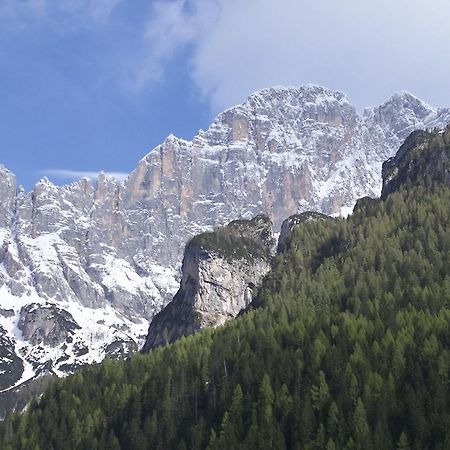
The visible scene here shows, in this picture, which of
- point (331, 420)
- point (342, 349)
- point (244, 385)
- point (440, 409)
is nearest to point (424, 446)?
point (440, 409)

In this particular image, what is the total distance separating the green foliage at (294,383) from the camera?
110625 mm

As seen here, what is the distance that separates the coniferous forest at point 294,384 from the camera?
363ft

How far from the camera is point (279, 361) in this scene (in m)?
136

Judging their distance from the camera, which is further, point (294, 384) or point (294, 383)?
point (294, 383)

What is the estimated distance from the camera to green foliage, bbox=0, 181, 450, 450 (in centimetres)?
11062

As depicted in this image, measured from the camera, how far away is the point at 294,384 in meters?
128

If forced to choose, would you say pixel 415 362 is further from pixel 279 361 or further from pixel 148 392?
pixel 148 392

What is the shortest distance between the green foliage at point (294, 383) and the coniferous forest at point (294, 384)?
277 mm

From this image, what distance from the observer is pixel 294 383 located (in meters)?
128

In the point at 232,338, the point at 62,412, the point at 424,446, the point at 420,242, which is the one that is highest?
the point at 420,242

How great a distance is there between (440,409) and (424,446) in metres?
7.24

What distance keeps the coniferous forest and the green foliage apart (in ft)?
0.91

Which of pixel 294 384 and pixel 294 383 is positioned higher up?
pixel 294 383

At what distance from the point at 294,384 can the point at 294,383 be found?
1.66 ft
